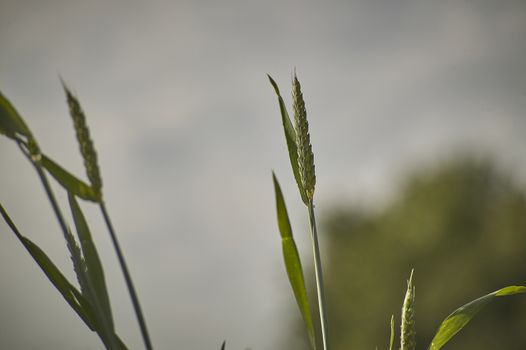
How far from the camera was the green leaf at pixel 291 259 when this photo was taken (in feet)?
4.39

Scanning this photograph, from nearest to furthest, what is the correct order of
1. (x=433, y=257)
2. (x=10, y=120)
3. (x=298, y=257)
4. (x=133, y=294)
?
1. (x=133, y=294)
2. (x=10, y=120)
3. (x=298, y=257)
4. (x=433, y=257)

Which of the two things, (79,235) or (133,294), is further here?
(79,235)

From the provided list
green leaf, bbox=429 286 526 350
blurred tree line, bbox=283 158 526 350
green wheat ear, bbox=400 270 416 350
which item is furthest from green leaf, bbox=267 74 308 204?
blurred tree line, bbox=283 158 526 350

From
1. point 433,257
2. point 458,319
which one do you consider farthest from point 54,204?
point 433,257

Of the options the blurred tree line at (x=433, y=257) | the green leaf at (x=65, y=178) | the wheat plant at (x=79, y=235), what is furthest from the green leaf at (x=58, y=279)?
the blurred tree line at (x=433, y=257)

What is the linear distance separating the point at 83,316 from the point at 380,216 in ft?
69.7

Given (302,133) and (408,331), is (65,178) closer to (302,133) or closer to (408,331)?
(302,133)

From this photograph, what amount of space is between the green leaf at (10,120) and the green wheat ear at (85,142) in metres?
0.19

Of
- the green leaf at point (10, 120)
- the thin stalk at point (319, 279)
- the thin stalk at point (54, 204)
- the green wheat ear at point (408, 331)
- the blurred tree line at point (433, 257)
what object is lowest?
the blurred tree line at point (433, 257)

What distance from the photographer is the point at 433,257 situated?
18516mm

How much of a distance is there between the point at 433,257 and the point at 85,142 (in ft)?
60.8

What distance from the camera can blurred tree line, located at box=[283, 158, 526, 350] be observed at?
56.3ft

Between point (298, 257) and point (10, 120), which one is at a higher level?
point (10, 120)

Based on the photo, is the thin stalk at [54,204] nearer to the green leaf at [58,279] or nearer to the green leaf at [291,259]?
the green leaf at [58,279]
